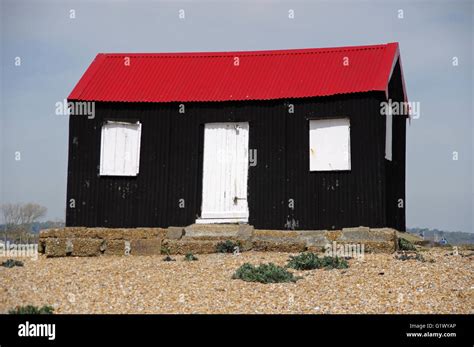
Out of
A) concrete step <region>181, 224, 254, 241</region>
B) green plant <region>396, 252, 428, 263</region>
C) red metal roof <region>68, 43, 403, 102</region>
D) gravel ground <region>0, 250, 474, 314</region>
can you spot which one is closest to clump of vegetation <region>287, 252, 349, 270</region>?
gravel ground <region>0, 250, 474, 314</region>

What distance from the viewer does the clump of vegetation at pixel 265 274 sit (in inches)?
498

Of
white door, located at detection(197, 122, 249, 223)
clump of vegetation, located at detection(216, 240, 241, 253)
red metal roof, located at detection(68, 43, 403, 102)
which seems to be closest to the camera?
clump of vegetation, located at detection(216, 240, 241, 253)

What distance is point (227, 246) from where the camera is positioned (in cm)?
1680

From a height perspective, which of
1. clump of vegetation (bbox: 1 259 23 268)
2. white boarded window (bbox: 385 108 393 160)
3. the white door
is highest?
white boarded window (bbox: 385 108 393 160)

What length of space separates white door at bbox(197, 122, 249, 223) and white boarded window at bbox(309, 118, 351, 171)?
2051 millimetres

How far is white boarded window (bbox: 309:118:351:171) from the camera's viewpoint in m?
17.8

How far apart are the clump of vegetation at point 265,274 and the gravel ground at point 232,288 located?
0.22m

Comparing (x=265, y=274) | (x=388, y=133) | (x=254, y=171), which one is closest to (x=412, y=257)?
(x=265, y=274)

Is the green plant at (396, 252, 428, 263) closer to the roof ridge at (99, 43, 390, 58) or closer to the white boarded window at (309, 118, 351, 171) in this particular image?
the white boarded window at (309, 118, 351, 171)

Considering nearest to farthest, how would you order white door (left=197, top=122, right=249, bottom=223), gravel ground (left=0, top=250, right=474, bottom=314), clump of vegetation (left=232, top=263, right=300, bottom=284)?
gravel ground (left=0, top=250, right=474, bottom=314) → clump of vegetation (left=232, top=263, right=300, bottom=284) → white door (left=197, top=122, right=249, bottom=223)

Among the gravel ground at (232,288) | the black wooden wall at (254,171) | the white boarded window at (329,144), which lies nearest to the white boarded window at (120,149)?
the black wooden wall at (254,171)

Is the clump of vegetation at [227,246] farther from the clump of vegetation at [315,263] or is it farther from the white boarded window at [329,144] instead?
the white boarded window at [329,144]

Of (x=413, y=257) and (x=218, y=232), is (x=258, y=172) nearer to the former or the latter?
(x=218, y=232)
